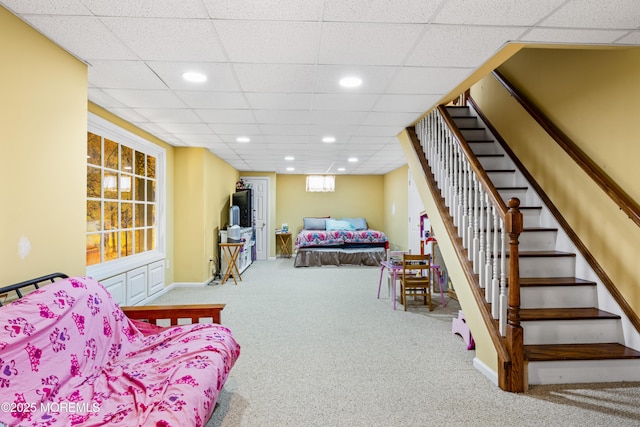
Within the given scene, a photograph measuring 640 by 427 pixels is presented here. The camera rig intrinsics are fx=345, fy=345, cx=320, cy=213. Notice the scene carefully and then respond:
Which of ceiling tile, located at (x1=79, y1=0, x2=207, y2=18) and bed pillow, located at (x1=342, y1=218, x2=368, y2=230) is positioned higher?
ceiling tile, located at (x1=79, y1=0, x2=207, y2=18)

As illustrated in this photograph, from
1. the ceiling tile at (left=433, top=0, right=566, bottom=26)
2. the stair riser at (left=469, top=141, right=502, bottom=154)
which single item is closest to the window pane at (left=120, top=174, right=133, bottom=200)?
the ceiling tile at (left=433, top=0, right=566, bottom=26)

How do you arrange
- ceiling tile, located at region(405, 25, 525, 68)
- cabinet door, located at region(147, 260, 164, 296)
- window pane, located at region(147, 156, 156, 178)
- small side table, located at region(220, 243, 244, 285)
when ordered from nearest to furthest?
ceiling tile, located at region(405, 25, 525, 68), cabinet door, located at region(147, 260, 164, 296), window pane, located at region(147, 156, 156, 178), small side table, located at region(220, 243, 244, 285)

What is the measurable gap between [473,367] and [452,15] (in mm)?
2513

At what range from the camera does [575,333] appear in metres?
2.59

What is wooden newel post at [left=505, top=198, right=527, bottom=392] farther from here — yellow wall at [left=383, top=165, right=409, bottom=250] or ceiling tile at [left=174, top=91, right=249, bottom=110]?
yellow wall at [left=383, top=165, right=409, bottom=250]

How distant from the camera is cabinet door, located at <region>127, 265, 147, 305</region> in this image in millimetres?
4316

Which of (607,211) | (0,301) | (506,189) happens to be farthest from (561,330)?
(0,301)

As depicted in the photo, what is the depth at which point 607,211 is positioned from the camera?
2688 mm

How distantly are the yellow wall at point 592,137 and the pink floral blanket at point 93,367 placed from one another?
2930 mm

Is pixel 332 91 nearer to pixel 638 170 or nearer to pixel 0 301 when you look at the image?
pixel 638 170

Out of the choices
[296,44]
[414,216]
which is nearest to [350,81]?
[296,44]

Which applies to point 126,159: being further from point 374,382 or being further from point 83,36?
point 374,382

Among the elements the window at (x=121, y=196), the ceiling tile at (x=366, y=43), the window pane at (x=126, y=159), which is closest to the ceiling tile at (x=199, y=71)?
the ceiling tile at (x=366, y=43)

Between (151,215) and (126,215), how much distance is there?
72 centimetres
